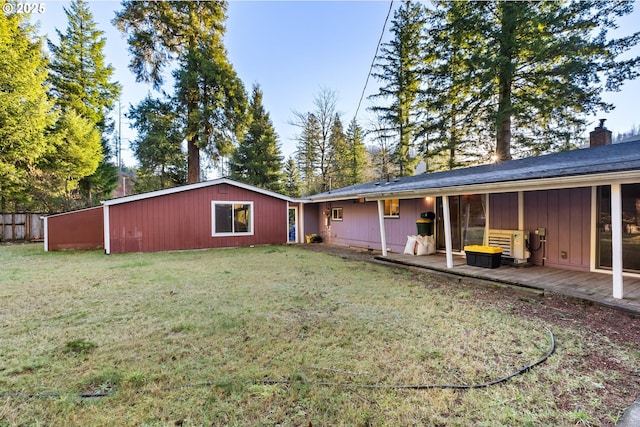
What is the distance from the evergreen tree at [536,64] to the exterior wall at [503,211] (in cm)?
604

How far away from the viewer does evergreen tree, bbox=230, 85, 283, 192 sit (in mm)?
19312

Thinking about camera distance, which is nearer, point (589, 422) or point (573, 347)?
point (589, 422)

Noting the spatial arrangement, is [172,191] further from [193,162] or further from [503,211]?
[503,211]

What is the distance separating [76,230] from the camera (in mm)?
9945

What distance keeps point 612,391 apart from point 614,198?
282 cm

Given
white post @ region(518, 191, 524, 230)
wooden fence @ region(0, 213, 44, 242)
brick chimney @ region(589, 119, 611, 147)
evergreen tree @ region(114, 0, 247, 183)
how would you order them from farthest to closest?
evergreen tree @ region(114, 0, 247, 183), wooden fence @ region(0, 213, 44, 242), brick chimney @ region(589, 119, 611, 147), white post @ region(518, 191, 524, 230)

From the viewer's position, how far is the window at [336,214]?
38.2ft

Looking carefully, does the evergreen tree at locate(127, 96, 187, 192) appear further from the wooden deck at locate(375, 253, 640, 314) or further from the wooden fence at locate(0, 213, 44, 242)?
the wooden deck at locate(375, 253, 640, 314)

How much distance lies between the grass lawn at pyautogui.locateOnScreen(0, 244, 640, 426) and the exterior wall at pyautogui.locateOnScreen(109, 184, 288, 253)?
448 cm

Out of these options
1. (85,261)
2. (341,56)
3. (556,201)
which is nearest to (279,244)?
(85,261)

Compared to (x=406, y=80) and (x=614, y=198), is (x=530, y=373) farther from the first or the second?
(x=406, y=80)

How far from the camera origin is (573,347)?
2.72 m

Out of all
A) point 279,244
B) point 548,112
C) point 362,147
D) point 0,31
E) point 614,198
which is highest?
point 0,31

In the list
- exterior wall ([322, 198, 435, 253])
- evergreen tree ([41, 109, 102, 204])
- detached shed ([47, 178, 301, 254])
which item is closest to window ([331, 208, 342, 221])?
exterior wall ([322, 198, 435, 253])
